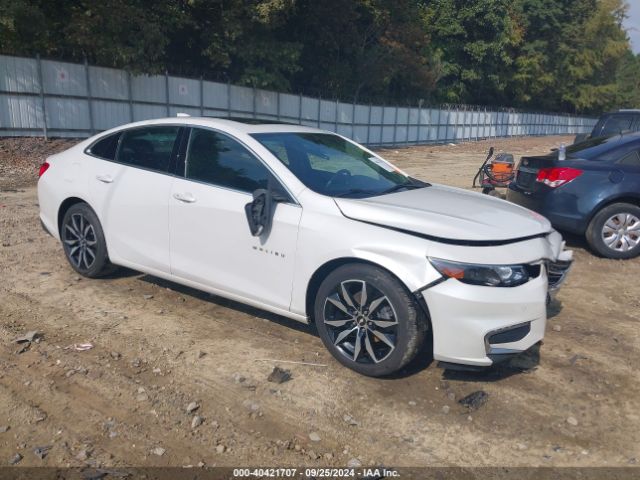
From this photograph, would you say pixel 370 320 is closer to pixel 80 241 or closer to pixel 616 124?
pixel 80 241

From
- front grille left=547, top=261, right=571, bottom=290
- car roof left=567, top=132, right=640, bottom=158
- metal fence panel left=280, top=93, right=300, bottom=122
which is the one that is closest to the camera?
front grille left=547, top=261, right=571, bottom=290

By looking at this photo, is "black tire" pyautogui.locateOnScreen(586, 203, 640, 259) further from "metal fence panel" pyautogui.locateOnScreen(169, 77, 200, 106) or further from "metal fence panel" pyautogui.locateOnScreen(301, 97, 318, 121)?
"metal fence panel" pyautogui.locateOnScreen(301, 97, 318, 121)

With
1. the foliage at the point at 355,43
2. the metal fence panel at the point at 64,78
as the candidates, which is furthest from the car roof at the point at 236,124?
the metal fence panel at the point at 64,78

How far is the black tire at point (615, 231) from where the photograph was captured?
689 cm

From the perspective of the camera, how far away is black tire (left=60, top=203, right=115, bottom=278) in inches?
205

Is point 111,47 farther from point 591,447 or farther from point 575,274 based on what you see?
point 591,447

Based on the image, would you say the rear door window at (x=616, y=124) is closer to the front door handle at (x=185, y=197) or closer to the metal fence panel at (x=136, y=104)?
the front door handle at (x=185, y=197)

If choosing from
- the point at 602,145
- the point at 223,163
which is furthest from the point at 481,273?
the point at 602,145

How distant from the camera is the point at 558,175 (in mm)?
6938

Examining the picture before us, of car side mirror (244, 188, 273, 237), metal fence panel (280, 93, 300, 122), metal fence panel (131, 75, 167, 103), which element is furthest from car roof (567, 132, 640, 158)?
metal fence panel (280, 93, 300, 122)

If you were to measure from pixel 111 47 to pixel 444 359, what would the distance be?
17974 millimetres

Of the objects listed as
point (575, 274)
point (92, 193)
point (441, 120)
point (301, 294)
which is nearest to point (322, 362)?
point (301, 294)

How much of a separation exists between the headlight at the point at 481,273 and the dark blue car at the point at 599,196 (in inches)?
153

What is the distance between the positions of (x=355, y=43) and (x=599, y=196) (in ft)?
85.8
